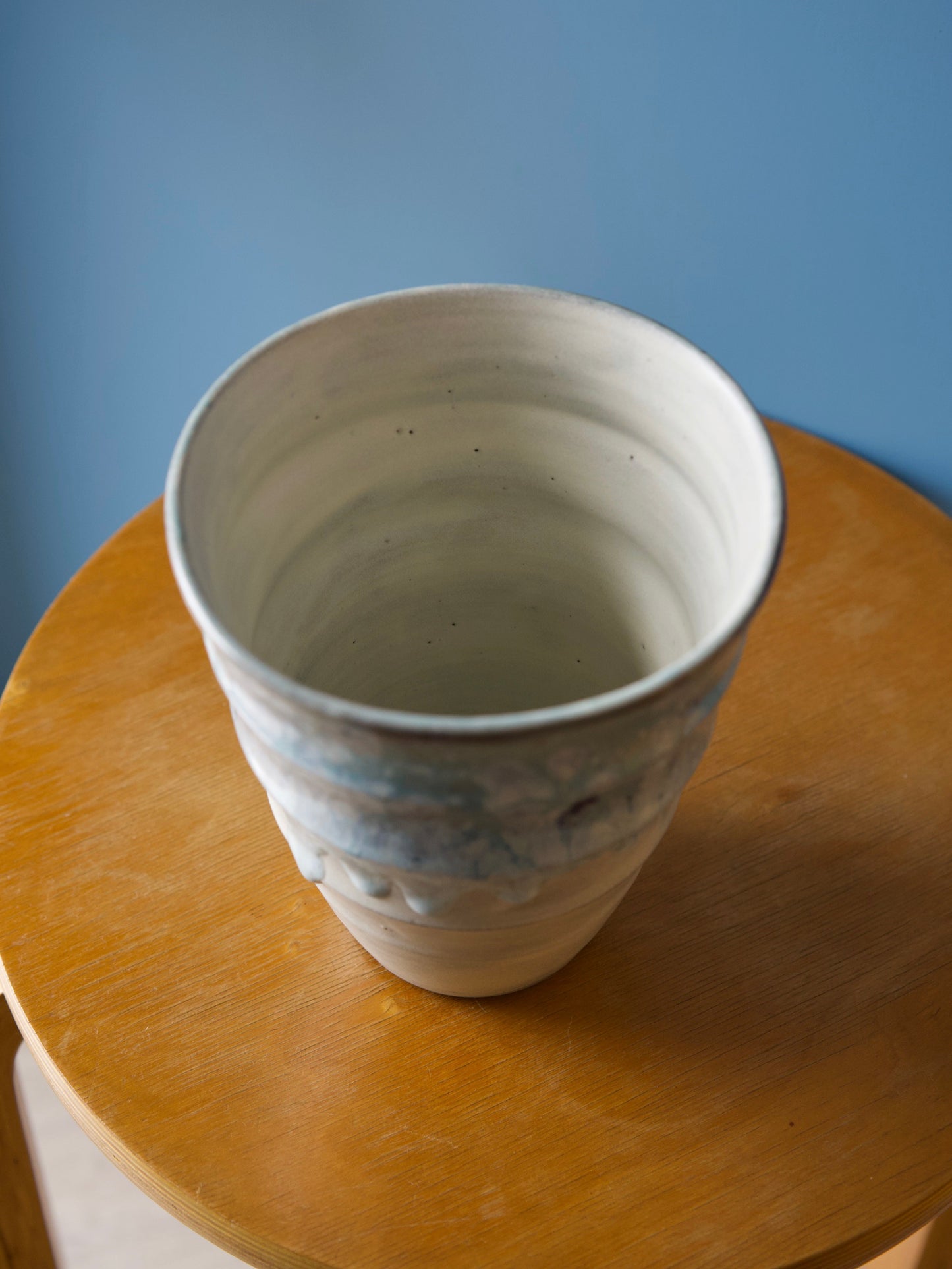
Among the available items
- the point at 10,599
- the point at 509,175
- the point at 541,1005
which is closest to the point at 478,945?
the point at 541,1005

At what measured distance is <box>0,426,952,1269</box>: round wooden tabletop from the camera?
1.45 ft

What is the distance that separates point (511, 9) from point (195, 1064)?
0.58m

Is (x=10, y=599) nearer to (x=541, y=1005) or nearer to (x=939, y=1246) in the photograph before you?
(x=541, y=1005)

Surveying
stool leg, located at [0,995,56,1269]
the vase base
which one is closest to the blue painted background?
the vase base

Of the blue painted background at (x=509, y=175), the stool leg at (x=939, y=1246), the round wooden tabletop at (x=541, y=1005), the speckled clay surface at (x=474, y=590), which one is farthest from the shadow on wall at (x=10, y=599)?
the stool leg at (x=939, y=1246)

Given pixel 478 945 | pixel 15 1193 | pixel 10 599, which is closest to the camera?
pixel 478 945

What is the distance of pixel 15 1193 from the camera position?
687 millimetres

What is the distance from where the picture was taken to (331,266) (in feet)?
2.78

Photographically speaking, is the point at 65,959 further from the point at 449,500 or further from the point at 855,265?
the point at 855,265

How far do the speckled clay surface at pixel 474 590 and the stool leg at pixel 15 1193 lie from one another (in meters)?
0.30

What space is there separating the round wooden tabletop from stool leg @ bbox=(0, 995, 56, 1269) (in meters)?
0.16

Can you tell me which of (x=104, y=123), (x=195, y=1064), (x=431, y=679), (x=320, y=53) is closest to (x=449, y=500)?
(x=431, y=679)

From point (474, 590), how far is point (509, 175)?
33 centimetres

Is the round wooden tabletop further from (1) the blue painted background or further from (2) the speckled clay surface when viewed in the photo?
(1) the blue painted background
